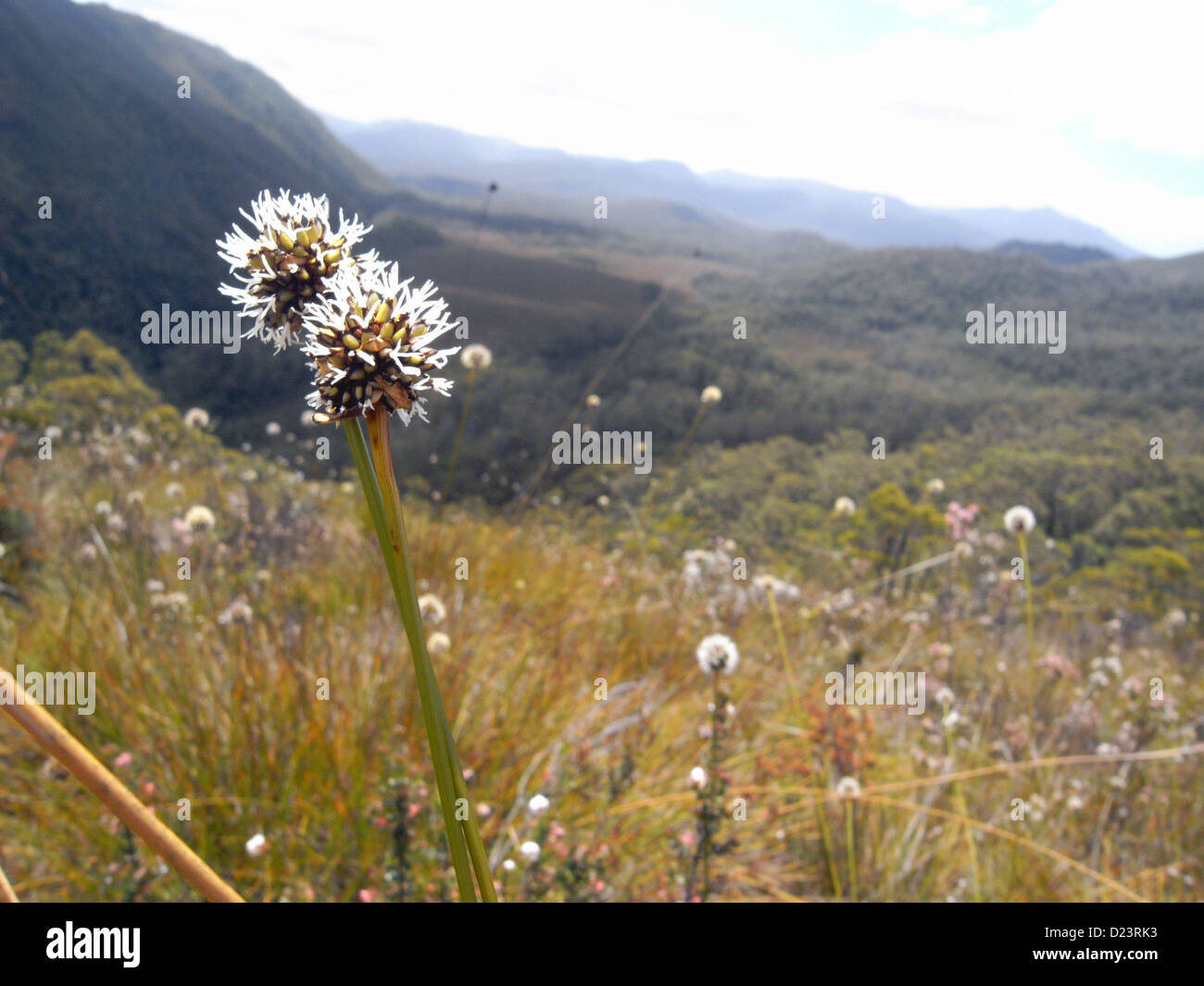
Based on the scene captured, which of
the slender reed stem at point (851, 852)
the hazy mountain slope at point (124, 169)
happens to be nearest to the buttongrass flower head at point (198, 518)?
the slender reed stem at point (851, 852)

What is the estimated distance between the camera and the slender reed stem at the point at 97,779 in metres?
0.36

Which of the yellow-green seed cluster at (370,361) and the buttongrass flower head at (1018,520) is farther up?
the yellow-green seed cluster at (370,361)

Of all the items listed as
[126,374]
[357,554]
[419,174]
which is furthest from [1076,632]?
[419,174]

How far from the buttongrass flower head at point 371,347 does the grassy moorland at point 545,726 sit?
3.51ft

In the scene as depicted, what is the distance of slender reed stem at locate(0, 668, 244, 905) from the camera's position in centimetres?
36

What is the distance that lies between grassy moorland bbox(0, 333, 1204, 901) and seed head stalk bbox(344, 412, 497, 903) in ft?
3.28

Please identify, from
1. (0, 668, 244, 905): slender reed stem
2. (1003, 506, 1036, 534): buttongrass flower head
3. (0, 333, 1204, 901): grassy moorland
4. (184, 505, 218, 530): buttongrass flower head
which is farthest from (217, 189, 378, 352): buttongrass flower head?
(184, 505, 218, 530): buttongrass flower head

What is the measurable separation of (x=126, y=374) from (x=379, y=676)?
1396 cm

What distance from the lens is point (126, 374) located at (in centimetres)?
1361

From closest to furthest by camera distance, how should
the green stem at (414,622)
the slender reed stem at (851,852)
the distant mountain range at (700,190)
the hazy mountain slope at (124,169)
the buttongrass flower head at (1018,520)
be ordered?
the green stem at (414,622) → the slender reed stem at (851,852) → the buttongrass flower head at (1018,520) → the hazy mountain slope at (124,169) → the distant mountain range at (700,190)

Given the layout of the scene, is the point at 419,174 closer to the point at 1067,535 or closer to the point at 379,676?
the point at 1067,535

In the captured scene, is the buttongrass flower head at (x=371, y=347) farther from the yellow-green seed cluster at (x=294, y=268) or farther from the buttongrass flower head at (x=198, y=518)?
the buttongrass flower head at (x=198, y=518)

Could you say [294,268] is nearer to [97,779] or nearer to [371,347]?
[371,347]

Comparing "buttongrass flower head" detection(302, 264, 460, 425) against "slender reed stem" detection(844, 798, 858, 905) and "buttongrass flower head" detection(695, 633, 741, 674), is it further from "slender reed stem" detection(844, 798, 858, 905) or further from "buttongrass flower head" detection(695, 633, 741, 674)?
"slender reed stem" detection(844, 798, 858, 905)
